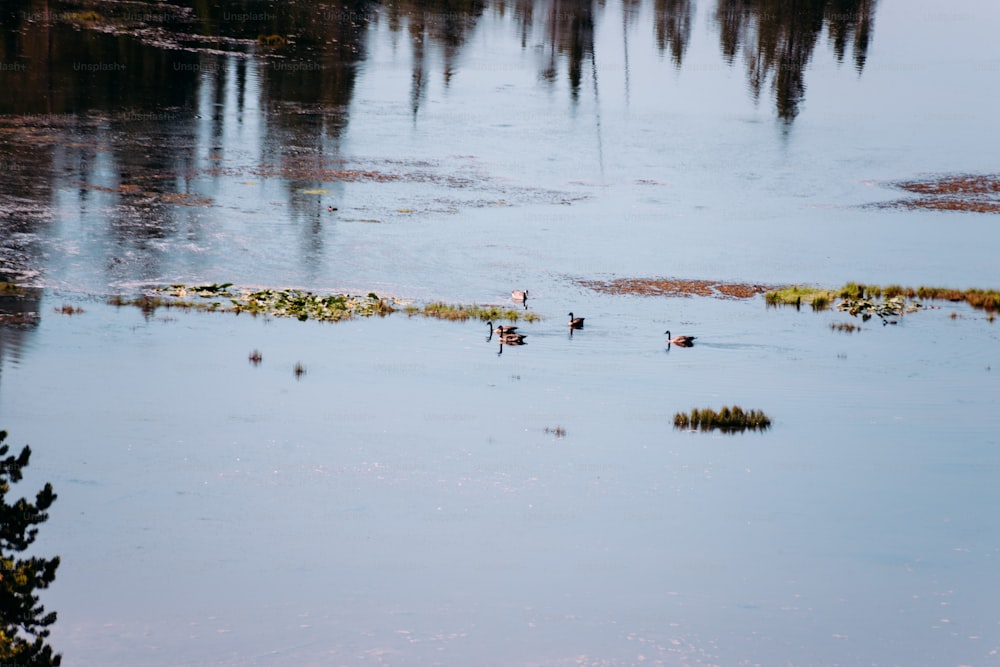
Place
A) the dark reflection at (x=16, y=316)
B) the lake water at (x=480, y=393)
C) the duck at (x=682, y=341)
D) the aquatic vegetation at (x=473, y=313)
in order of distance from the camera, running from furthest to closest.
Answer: the aquatic vegetation at (x=473, y=313) → the duck at (x=682, y=341) → the dark reflection at (x=16, y=316) → the lake water at (x=480, y=393)

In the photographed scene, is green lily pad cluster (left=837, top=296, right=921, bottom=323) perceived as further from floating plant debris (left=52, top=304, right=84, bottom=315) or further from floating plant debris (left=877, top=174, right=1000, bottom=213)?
floating plant debris (left=52, top=304, right=84, bottom=315)

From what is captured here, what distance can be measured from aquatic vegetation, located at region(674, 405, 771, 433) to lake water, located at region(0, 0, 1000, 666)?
0.32m

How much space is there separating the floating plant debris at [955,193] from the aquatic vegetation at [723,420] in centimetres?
2610

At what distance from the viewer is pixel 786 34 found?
301 ft

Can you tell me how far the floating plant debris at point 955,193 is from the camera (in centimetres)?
4956

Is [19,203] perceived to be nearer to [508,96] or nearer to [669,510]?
[669,510]

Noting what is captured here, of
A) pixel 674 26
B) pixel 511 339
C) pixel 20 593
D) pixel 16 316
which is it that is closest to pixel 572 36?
pixel 674 26

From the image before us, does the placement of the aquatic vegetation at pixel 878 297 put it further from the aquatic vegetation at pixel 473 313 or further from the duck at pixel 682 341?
the aquatic vegetation at pixel 473 313

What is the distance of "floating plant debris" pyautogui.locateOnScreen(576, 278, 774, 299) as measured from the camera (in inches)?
1403

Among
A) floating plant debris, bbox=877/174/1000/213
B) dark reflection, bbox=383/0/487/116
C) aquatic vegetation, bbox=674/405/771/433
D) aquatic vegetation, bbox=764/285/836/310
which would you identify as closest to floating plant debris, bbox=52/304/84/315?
aquatic vegetation, bbox=674/405/771/433

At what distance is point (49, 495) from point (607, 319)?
68.6 ft

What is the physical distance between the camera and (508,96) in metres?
67.2

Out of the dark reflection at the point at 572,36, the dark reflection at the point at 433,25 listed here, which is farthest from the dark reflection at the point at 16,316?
the dark reflection at the point at 572,36

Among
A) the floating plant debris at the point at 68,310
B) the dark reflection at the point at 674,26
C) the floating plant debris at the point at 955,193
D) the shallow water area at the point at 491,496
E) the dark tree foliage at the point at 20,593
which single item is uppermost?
the dark reflection at the point at 674,26
